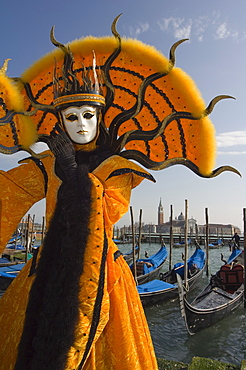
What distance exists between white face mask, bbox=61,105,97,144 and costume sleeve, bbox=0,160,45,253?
30cm

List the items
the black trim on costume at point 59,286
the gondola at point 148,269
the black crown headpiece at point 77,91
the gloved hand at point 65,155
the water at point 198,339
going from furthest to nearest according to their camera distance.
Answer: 1. the gondola at point 148,269
2. the water at point 198,339
3. the black crown headpiece at point 77,91
4. the gloved hand at point 65,155
5. the black trim on costume at point 59,286

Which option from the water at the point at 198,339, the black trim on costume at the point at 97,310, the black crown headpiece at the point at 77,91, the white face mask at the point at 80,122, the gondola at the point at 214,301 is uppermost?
the black crown headpiece at the point at 77,91

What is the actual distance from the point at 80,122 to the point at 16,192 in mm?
532

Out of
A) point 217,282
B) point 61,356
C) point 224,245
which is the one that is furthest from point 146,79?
point 224,245

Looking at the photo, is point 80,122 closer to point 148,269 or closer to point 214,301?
point 214,301

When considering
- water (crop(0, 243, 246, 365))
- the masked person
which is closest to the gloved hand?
the masked person

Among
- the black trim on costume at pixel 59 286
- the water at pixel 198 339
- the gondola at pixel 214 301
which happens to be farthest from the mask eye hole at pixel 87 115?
the water at pixel 198 339

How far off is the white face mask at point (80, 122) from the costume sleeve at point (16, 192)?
301 mm

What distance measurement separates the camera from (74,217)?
1169 mm

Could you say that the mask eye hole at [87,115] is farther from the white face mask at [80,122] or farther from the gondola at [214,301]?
the gondola at [214,301]

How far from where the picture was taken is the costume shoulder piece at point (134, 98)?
5.11 feet

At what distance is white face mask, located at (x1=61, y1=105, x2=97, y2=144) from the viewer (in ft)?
4.58

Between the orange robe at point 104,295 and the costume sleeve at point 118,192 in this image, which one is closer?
the orange robe at point 104,295

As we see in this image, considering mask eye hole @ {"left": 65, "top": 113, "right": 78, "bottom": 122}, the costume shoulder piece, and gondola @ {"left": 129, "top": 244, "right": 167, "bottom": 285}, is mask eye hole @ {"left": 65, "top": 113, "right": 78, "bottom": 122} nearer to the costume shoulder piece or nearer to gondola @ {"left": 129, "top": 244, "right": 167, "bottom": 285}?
the costume shoulder piece
